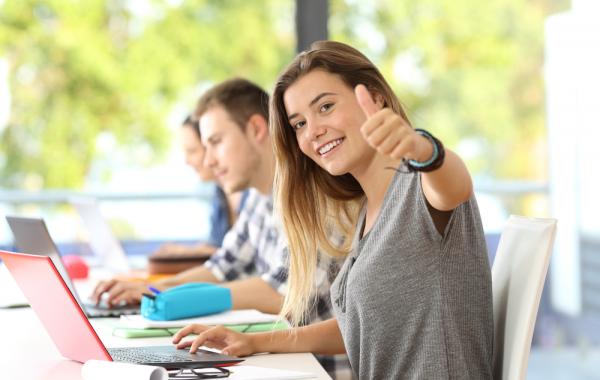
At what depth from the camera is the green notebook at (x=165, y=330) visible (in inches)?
74.8

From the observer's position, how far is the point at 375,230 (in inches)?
66.1

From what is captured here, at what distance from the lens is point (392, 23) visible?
22.4ft

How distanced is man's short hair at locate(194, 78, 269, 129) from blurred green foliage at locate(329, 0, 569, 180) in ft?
10.3

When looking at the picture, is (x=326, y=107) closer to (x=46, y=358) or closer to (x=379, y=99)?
(x=379, y=99)

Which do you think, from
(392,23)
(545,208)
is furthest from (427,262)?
(392,23)

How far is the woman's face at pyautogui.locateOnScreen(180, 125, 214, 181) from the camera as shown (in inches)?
146

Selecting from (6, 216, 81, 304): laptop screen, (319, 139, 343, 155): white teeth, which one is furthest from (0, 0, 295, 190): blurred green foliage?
(319, 139, 343, 155): white teeth

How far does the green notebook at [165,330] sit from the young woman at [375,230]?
0.04 metres

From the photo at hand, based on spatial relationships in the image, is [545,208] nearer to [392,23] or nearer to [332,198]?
[392,23]

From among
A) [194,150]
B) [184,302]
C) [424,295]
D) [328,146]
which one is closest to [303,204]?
[328,146]

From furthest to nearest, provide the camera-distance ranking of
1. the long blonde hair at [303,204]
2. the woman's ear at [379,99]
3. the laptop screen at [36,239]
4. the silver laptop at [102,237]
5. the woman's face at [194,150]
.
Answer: the woman's face at [194,150], the silver laptop at [102,237], the laptop screen at [36,239], the long blonde hair at [303,204], the woman's ear at [379,99]

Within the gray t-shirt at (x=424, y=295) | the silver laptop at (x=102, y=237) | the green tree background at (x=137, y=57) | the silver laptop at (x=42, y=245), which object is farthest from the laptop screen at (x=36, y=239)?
the green tree background at (x=137, y=57)

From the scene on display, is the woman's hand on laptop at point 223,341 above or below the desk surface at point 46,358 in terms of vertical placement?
above

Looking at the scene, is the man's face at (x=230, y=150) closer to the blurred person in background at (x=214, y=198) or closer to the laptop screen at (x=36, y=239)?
the blurred person in background at (x=214, y=198)
